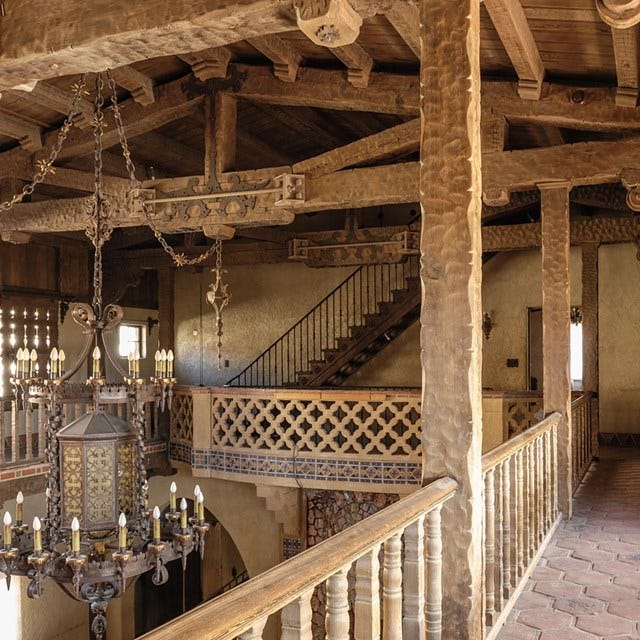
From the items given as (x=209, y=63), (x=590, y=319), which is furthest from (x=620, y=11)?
(x=590, y=319)

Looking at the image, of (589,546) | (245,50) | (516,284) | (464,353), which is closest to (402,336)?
(516,284)

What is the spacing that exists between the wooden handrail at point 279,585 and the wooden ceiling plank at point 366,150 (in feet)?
17.1

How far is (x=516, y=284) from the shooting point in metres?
12.8

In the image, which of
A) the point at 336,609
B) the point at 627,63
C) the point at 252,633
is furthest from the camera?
the point at 627,63

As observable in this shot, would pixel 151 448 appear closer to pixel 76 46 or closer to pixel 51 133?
pixel 51 133

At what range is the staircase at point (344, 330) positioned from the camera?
1268cm

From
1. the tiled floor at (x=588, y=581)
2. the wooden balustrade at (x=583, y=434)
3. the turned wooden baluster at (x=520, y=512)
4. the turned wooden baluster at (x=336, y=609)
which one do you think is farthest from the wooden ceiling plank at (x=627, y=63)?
the turned wooden baluster at (x=336, y=609)

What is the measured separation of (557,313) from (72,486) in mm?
4586

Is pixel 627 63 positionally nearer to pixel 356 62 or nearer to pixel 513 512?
pixel 356 62

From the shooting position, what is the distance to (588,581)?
495 cm

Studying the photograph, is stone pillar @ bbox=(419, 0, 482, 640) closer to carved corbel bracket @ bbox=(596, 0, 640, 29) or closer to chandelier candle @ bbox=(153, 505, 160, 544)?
carved corbel bracket @ bbox=(596, 0, 640, 29)

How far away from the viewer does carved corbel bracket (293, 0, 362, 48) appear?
3.40 meters

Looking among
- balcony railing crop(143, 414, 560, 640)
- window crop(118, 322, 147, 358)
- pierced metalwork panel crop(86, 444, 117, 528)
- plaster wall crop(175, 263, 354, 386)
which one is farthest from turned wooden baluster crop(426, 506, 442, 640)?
window crop(118, 322, 147, 358)

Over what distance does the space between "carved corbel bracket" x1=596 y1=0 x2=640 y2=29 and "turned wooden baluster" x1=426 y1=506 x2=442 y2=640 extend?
2.62 m
